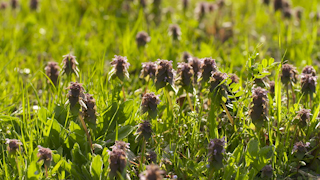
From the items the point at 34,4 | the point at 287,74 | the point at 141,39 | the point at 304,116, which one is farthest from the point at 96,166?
the point at 34,4

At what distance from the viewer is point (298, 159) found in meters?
2.49

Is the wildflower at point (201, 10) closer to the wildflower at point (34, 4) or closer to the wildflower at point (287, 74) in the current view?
the wildflower at point (34, 4)

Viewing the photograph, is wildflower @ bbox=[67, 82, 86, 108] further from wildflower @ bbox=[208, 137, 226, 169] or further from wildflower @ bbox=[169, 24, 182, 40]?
wildflower @ bbox=[169, 24, 182, 40]

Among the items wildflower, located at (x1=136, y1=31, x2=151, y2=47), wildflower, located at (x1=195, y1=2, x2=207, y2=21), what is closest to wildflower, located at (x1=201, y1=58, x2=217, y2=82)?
wildflower, located at (x1=136, y1=31, x2=151, y2=47)

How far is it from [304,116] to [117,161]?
142 centimetres

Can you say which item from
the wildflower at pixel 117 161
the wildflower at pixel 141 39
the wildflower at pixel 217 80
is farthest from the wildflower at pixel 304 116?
the wildflower at pixel 141 39

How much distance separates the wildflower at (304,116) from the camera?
247 cm

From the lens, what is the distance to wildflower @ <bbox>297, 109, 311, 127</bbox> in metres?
2.47

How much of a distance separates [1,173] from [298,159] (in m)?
2.08

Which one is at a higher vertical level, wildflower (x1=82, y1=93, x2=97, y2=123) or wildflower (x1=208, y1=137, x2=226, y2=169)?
wildflower (x1=82, y1=93, x2=97, y2=123)

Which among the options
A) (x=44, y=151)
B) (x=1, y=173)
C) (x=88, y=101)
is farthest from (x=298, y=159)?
(x=1, y=173)

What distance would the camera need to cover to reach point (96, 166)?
2154mm

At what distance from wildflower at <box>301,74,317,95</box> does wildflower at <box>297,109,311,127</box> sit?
286 mm

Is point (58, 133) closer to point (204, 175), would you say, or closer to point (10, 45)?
point (204, 175)
